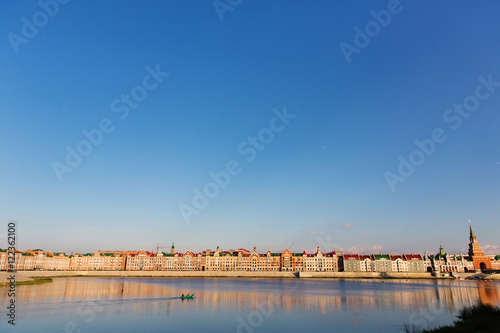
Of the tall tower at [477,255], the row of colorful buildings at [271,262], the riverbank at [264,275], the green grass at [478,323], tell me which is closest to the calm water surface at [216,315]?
the green grass at [478,323]

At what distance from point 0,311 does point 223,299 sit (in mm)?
28321

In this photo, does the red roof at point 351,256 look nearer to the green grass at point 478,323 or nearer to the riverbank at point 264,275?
the riverbank at point 264,275

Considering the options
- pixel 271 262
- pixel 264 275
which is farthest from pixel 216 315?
pixel 271 262

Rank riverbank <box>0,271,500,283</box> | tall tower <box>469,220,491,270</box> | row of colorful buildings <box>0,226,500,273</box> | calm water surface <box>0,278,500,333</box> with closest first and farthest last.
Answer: calm water surface <box>0,278,500,333</box>, riverbank <box>0,271,500,283</box>, row of colorful buildings <box>0,226,500,273</box>, tall tower <box>469,220,491,270</box>

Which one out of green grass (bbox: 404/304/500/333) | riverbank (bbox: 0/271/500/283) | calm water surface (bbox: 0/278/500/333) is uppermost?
green grass (bbox: 404/304/500/333)

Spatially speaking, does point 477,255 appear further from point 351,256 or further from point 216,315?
point 216,315

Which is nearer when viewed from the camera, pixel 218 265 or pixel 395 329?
pixel 395 329

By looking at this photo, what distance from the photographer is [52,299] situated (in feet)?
155

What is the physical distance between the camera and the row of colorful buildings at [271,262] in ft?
490

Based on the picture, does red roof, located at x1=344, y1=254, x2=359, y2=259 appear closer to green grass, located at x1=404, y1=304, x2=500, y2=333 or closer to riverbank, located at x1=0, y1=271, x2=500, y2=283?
riverbank, located at x1=0, y1=271, x2=500, y2=283

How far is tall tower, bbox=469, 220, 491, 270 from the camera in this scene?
156 meters

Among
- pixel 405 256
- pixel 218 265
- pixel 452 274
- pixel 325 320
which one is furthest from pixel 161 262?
pixel 325 320

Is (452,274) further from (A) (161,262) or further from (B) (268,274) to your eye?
(A) (161,262)

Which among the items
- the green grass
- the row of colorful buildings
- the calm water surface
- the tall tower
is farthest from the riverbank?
the green grass
